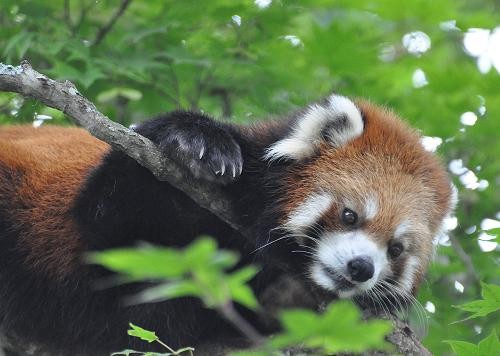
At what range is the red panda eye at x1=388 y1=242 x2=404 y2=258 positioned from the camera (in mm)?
4070

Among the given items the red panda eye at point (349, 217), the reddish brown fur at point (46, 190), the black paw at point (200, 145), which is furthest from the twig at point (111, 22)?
the red panda eye at point (349, 217)

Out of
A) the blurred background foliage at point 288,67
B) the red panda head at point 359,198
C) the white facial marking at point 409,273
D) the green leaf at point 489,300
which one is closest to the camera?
the green leaf at point 489,300

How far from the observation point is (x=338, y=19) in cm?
543

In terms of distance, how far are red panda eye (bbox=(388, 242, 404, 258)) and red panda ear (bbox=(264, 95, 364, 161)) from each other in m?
0.59

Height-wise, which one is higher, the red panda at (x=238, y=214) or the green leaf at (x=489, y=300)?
the green leaf at (x=489, y=300)

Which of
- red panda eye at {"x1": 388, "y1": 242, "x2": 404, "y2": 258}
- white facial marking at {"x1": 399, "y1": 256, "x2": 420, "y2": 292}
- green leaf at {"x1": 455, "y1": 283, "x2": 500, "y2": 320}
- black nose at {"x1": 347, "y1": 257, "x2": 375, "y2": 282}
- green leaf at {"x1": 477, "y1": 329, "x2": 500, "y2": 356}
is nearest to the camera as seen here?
green leaf at {"x1": 477, "y1": 329, "x2": 500, "y2": 356}

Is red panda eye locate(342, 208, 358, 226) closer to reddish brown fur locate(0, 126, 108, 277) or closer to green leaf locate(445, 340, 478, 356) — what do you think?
green leaf locate(445, 340, 478, 356)

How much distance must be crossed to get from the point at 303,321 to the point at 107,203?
2597mm

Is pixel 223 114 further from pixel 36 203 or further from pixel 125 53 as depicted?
pixel 36 203

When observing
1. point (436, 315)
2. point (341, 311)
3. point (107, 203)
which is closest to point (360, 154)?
point (107, 203)

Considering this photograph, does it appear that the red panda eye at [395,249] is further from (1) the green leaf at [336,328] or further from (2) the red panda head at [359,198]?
(1) the green leaf at [336,328]

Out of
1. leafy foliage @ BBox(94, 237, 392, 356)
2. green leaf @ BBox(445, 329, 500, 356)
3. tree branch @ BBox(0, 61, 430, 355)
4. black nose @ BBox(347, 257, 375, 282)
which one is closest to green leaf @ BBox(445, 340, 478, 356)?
green leaf @ BBox(445, 329, 500, 356)

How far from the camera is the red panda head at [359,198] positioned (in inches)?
154

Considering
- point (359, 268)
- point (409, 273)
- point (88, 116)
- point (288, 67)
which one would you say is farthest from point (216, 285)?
point (288, 67)
